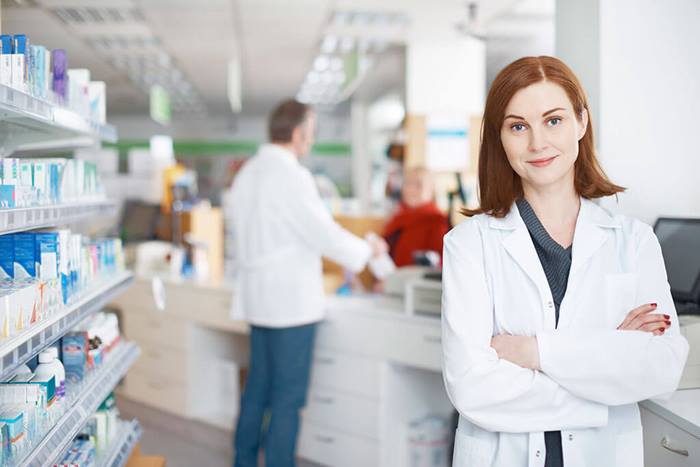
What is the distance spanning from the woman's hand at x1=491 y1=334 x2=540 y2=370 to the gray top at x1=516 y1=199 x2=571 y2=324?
11 centimetres

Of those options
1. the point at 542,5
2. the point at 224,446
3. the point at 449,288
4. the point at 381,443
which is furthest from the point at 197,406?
the point at 542,5

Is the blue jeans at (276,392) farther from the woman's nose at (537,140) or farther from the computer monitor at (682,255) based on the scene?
the woman's nose at (537,140)

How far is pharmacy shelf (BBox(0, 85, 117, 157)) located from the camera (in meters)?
1.61

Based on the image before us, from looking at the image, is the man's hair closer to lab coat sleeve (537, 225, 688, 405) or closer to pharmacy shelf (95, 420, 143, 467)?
pharmacy shelf (95, 420, 143, 467)

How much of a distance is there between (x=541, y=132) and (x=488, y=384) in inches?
22.9

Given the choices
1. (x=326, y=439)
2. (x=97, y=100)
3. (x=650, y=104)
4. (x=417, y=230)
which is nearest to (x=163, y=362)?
(x=326, y=439)

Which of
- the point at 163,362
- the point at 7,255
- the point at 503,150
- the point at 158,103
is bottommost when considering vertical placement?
the point at 163,362

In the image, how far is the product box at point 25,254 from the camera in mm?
1830

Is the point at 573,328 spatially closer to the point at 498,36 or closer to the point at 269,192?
the point at 269,192

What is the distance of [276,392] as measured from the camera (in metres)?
3.44

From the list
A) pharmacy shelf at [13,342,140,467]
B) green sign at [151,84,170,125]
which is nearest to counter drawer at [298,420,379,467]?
pharmacy shelf at [13,342,140,467]

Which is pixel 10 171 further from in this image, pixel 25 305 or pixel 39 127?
pixel 39 127

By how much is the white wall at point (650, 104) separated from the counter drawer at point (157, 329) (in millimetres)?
3308

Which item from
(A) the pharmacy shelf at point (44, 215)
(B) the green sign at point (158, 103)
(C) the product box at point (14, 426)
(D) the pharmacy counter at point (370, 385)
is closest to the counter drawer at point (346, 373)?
(D) the pharmacy counter at point (370, 385)
